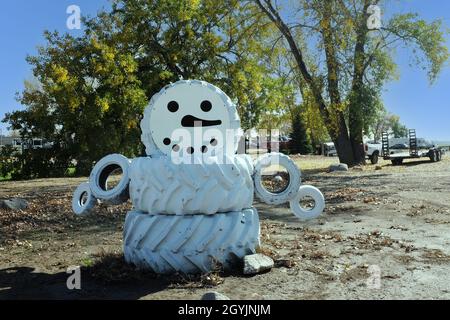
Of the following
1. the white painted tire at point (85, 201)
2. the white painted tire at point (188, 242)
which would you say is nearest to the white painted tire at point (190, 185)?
the white painted tire at point (188, 242)

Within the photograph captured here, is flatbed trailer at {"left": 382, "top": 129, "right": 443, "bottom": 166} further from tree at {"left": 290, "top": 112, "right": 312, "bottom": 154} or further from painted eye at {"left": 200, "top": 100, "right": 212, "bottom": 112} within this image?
painted eye at {"left": 200, "top": 100, "right": 212, "bottom": 112}

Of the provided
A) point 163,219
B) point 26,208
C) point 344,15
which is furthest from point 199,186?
point 344,15

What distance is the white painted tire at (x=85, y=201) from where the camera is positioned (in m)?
6.09

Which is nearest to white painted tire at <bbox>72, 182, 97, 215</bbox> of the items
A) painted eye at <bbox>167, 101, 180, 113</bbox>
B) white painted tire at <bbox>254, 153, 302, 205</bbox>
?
painted eye at <bbox>167, 101, 180, 113</bbox>

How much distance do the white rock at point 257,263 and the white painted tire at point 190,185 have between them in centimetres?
57

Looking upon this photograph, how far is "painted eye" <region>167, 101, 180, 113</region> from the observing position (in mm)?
5617

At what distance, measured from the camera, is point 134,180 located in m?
5.65

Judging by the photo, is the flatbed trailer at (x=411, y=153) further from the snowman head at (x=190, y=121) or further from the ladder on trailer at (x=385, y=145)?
the snowman head at (x=190, y=121)

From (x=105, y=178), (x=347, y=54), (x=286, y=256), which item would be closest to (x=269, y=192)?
(x=286, y=256)

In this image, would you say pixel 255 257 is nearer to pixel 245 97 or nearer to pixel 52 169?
A: pixel 245 97

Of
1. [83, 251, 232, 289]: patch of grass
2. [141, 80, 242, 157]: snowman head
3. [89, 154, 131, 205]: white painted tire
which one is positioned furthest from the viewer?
[89, 154, 131, 205]: white painted tire

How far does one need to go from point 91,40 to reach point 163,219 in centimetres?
2058

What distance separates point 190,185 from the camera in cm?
527

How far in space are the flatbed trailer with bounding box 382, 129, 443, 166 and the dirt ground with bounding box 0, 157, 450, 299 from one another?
17.0 m
